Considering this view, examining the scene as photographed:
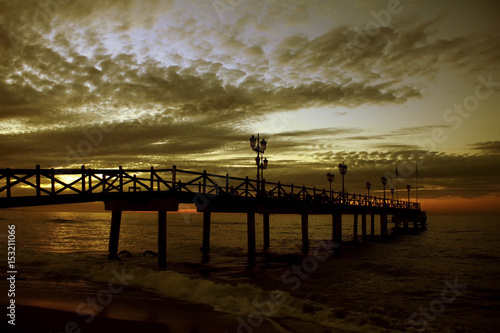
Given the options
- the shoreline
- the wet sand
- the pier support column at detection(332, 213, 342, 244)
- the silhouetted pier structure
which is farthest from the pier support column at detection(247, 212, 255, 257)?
the wet sand

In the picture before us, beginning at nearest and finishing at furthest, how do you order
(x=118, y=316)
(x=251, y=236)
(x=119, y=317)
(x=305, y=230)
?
(x=119, y=317) → (x=118, y=316) → (x=251, y=236) → (x=305, y=230)

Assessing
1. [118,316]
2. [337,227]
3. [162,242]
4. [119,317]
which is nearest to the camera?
[119,317]

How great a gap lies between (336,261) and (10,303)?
20.3m

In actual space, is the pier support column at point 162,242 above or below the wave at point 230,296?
above

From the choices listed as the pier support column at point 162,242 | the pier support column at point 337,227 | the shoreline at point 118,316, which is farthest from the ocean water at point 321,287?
the pier support column at point 337,227

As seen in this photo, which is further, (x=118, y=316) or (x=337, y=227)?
(x=337, y=227)

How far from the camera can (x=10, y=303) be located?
490 inches

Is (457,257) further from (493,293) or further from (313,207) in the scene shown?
(493,293)

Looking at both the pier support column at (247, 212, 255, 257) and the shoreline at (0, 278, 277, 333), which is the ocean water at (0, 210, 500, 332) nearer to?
the shoreline at (0, 278, 277, 333)

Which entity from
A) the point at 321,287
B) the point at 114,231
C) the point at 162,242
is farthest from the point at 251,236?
the point at 321,287

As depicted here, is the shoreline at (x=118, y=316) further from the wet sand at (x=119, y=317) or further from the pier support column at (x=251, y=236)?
the pier support column at (x=251, y=236)

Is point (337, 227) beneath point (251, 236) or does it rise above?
beneath

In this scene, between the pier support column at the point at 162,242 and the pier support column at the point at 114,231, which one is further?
the pier support column at the point at 114,231

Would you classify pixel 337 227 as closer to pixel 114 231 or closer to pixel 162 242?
pixel 162 242
